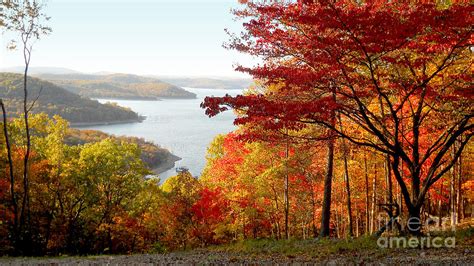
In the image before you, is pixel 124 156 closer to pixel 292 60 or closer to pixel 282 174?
pixel 282 174

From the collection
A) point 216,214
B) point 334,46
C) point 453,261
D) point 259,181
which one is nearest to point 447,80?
point 334,46

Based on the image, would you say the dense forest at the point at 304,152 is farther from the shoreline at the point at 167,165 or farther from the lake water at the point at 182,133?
the shoreline at the point at 167,165

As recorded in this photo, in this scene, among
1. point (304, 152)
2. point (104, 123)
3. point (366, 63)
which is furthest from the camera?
point (104, 123)

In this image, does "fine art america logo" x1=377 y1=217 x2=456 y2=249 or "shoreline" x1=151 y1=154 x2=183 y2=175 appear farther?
"shoreline" x1=151 y1=154 x2=183 y2=175

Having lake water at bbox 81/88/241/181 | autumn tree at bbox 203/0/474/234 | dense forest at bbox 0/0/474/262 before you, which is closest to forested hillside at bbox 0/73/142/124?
lake water at bbox 81/88/241/181

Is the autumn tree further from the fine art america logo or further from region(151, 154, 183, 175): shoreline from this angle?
region(151, 154, 183, 175): shoreline

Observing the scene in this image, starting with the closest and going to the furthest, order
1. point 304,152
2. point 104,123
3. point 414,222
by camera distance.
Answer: point 414,222
point 304,152
point 104,123

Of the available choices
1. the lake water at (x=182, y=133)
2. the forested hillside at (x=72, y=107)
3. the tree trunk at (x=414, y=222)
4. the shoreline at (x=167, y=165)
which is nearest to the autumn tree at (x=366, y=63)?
the tree trunk at (x=414, y=222)

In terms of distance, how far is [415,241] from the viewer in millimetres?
9719

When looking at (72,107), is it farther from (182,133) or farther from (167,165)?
(167,165)

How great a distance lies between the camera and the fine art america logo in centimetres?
938

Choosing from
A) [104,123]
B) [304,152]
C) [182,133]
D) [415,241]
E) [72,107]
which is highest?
[72,107]

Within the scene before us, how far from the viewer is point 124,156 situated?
75.7 ft

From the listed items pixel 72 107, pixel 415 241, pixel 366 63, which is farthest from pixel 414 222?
pixel 72 107
